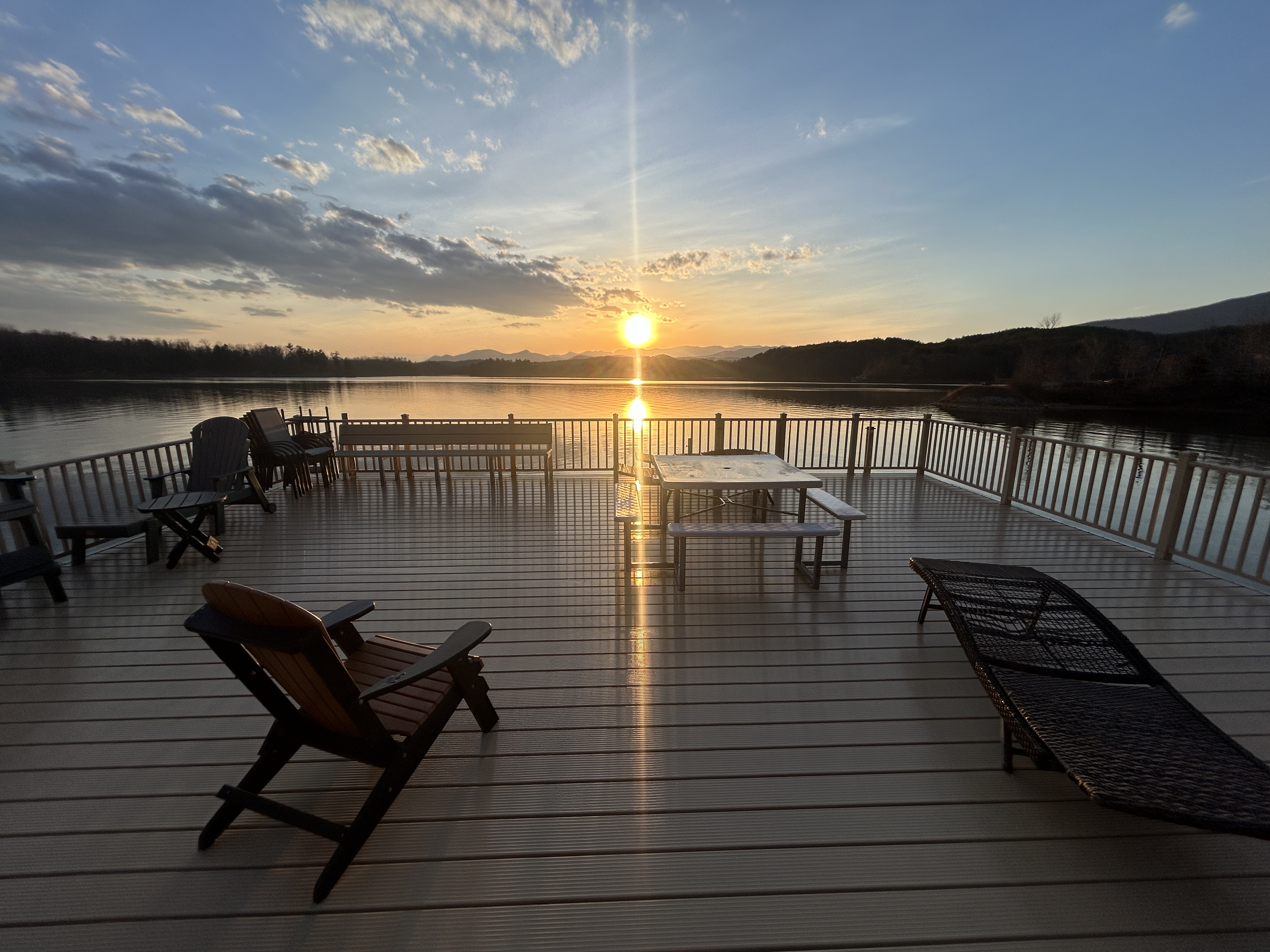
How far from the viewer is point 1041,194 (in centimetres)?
945

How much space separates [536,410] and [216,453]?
17787 millimetres

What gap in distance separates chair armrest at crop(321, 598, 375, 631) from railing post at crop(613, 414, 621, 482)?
4718 mm

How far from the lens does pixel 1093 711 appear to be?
1.91 m

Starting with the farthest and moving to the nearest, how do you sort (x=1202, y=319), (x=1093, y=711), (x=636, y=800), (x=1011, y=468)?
(x=1202, y=319) < (x=1011, y=468) < (x=1093, y=711) < (x=636, y=800)

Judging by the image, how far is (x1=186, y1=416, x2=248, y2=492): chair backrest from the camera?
480 cm

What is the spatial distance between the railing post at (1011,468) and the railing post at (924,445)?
3.98 ft

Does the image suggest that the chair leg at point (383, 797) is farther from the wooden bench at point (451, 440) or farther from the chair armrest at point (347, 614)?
the wooden bench at point (451, 440)

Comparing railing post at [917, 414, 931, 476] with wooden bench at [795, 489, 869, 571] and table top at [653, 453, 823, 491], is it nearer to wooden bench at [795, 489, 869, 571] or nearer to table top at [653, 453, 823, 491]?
table top at [653, 453, 823, 491]

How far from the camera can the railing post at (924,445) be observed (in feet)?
23.5

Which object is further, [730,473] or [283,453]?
[283,453]

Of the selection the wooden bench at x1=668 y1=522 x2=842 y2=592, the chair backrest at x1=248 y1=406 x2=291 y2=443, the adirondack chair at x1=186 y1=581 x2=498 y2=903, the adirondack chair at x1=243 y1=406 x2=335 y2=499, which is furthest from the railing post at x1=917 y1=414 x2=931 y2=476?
the chair backrest at x1=248 y1=406 x2=291 y2=443

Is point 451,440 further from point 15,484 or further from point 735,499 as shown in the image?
point 735,499

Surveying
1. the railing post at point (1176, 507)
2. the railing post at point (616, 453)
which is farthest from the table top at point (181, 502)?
the railing post at point (1176, 507)

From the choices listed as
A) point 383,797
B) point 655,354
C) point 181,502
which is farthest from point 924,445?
point 655,354
